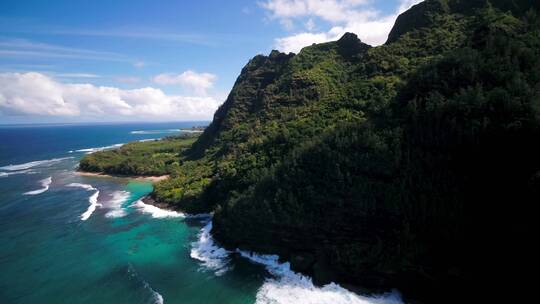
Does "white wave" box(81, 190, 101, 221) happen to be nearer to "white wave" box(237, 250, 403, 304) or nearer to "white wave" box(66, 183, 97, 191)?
"white wave" box(66, 183, 97, 191)

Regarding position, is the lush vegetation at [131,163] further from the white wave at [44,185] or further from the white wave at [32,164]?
the white wave at [32,164]

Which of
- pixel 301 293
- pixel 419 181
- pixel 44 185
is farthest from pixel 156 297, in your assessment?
pixel 44 185

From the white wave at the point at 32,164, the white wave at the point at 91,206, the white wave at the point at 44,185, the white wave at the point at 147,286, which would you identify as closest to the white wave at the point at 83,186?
the white wave at the point at 91,206

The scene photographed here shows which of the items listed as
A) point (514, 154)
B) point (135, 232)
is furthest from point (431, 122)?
point (135, 232)

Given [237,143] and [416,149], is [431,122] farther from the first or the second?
[237,143]

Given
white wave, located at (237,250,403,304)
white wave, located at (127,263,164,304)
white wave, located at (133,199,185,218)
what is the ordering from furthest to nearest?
white wave, located at (133,199,185,218)
white wave, located at (127,263,164,304)
white wave, located at (237,250,403,304)

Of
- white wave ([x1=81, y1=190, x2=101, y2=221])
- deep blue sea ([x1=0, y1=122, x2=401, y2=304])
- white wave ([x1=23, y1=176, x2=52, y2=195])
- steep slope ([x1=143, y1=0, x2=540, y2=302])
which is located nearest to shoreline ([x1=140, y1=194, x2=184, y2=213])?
deep blue sea ([x1=0, y1=122, x2=401, y2=304])

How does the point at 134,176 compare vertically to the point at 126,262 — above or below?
above

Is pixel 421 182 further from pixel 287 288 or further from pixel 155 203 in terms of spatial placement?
pixel 155 203
